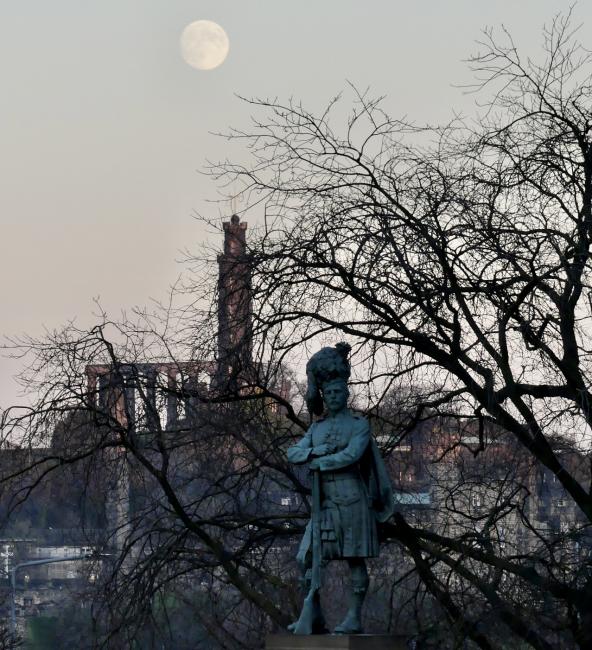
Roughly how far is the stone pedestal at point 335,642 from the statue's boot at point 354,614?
0.63ft

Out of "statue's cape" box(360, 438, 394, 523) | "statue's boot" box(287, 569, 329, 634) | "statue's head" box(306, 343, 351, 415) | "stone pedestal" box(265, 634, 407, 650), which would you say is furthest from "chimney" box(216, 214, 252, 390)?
"stone pedestal" box(265, 634, 407, 650)

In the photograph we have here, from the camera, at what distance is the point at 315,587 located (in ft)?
36.4

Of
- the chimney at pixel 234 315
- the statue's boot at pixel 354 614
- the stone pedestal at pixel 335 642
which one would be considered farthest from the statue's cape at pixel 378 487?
the chimney at pixel 234 315

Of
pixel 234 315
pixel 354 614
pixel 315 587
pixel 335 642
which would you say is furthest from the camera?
pixel 234 315

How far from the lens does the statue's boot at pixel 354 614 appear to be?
10.9m

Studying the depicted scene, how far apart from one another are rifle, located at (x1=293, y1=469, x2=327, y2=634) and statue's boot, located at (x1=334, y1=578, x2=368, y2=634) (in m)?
0.17

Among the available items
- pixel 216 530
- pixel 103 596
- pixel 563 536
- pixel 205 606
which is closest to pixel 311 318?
pixel 563 536

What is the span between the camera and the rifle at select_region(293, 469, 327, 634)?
1103cm

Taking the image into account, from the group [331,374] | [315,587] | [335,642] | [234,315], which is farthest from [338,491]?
[234,315]

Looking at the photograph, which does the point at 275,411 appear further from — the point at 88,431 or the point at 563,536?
the point at 563,536

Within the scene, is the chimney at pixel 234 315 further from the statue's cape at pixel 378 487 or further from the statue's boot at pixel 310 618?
the statue's boot at pixel 310 618

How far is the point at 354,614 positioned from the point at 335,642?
0.40 metres

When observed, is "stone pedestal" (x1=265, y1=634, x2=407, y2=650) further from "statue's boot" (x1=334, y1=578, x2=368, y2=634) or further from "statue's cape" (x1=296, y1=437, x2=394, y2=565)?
"statue's cape" (x1=296, y1=437, x2=394, y2=565)

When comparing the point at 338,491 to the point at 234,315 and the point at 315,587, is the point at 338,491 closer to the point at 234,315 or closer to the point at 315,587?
the point at 315,587
